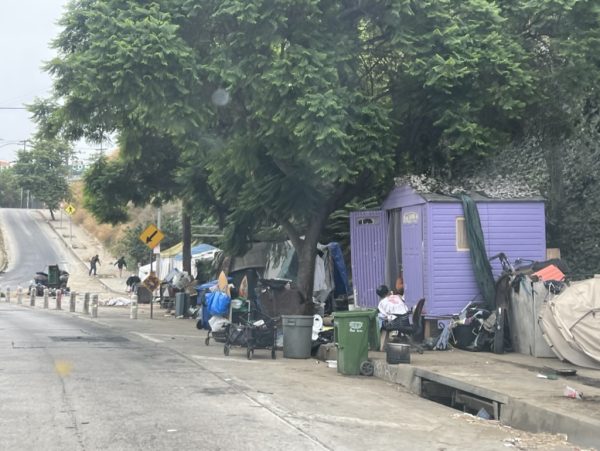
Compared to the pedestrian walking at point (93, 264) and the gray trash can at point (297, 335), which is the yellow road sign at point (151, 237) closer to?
the gray trash can at point (297, 335)

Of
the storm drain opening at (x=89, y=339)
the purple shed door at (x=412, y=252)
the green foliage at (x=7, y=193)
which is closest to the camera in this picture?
the purple shed door at (x=412, y=252)

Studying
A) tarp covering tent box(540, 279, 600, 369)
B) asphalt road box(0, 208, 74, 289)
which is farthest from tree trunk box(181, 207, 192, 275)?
asphalt road box(0, 208, 74, 289)

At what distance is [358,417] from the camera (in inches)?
325

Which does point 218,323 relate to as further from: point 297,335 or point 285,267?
point 285,267

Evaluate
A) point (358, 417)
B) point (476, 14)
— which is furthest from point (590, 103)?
point (358, 417)

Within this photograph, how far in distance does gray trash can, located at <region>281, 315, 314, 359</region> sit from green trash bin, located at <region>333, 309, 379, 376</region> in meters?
1.70

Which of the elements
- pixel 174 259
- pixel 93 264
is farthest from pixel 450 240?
pixel 93 264

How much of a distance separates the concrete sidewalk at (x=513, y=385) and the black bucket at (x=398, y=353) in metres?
0.13

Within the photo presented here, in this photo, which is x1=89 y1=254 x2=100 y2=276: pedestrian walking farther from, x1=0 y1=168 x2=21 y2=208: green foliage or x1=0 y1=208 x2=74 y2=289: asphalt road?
x1=0 y1=168 x2=21 y2=208: green foliage

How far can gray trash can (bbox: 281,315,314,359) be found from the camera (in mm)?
13594

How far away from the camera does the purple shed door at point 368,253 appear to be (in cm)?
1652

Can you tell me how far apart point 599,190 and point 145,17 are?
1048 centimetres

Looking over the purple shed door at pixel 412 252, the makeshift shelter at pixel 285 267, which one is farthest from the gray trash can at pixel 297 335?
the makeshift shelter at pixel 285 267

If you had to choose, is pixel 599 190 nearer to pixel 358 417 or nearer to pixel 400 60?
pixel 400 60
